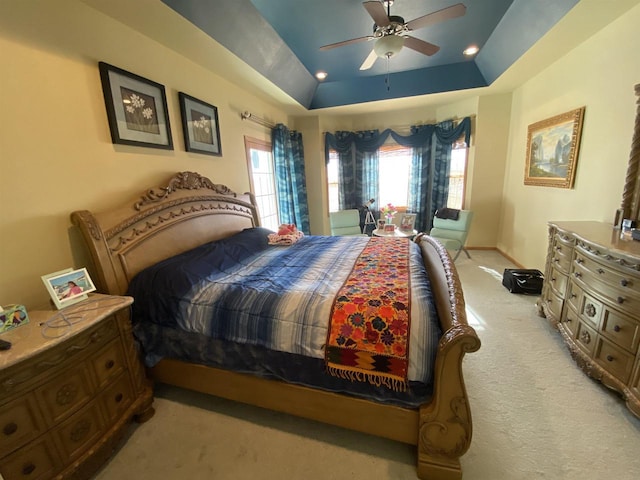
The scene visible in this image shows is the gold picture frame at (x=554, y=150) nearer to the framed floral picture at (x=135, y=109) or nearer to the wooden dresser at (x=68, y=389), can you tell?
the framed floral picture at (x=135, y=109)

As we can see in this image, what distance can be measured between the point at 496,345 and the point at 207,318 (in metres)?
2.25

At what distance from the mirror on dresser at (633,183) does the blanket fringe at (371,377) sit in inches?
89.3

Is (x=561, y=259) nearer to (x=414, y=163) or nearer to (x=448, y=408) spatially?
(x=448, y=408)

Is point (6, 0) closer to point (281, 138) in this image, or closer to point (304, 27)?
point (304, 27)

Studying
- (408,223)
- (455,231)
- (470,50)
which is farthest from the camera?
(455,231)

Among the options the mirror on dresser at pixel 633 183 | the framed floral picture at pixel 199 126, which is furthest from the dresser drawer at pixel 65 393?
the mirror on dresser at pixel 633 183

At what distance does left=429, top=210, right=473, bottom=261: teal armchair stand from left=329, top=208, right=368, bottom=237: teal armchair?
4.25ft

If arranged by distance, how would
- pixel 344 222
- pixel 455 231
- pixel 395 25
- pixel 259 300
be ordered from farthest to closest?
1. pixel 344 222
2. pixel 455 231
3. pixel 395 25
4. pixel 259 300

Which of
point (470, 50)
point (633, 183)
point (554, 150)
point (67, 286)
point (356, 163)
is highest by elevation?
point (470, 50)

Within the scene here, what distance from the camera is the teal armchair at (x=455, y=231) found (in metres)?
3.94

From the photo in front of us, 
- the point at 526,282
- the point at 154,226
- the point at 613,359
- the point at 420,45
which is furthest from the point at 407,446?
the point at 420,45

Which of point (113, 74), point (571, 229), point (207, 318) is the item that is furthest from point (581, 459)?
point (113, 74)

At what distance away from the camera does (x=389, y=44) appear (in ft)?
7.25

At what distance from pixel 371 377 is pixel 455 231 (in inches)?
136
